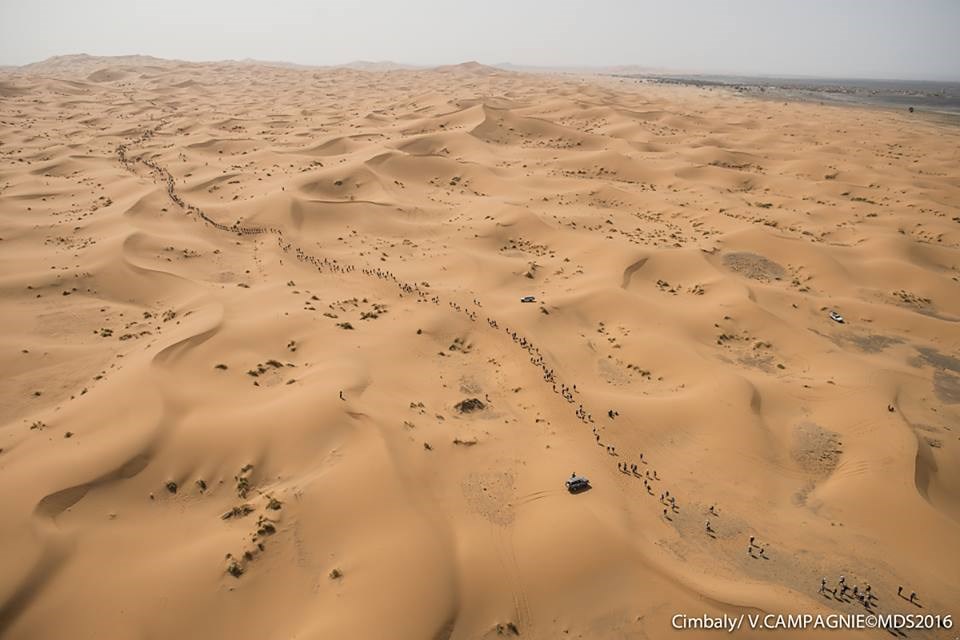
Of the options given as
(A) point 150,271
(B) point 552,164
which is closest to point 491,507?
(A) point 150,271

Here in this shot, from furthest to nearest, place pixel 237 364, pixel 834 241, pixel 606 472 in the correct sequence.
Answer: pixel 834 241
pixel 237 364
pixel 606 472

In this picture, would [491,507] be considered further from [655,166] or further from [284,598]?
[655,166]

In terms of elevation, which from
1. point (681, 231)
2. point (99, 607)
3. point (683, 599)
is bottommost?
point (99, 607)

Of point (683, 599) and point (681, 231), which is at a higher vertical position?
point (681, 231)

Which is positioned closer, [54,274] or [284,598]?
[284,598]

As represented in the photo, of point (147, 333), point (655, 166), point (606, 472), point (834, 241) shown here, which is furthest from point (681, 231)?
point (147, 333)

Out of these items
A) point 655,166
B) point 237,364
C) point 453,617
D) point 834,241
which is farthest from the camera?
point 655,166
